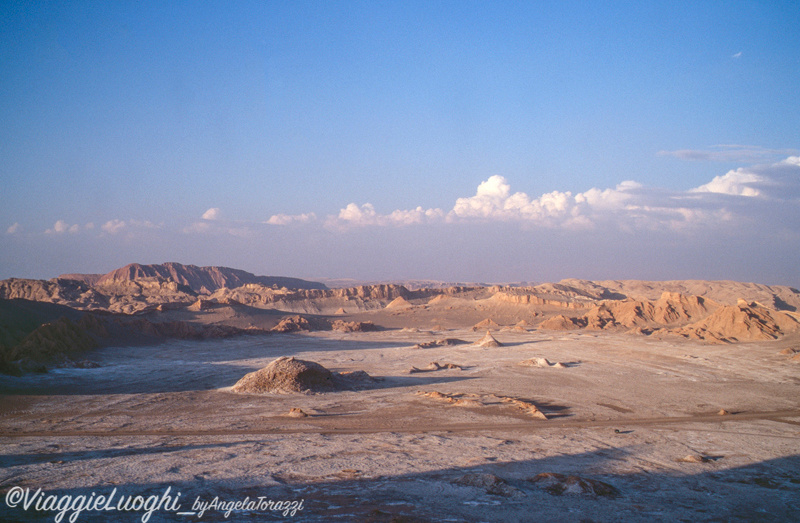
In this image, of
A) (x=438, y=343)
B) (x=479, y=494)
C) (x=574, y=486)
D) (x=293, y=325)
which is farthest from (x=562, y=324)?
(x=479, y=494)

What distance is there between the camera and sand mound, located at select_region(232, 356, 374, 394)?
47.1 feet

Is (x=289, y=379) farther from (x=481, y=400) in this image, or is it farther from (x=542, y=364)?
(x=542, y=364)

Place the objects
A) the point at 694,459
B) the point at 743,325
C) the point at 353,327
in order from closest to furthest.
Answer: the point at 694,459, the point at 743,325, the point at 353,327

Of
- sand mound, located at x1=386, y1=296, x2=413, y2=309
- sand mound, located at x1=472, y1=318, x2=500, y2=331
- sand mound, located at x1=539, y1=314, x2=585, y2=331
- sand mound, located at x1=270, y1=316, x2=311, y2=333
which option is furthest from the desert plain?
sand mound, located at x1=386, y1=296, x2=413, y2=309

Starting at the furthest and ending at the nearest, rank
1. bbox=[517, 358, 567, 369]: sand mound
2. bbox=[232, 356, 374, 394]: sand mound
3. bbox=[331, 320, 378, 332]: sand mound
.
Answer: bbox=[331, 320, 378, 332]: sand mound
bbox=[517, 358, 567, 369]: sand mound
bbox=[232, 356, 374, 394]: sand mound

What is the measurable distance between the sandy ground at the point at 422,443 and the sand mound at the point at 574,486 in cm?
8

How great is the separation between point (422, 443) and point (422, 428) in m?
1.42

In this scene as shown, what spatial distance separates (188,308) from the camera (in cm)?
4556

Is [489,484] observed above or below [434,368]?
above

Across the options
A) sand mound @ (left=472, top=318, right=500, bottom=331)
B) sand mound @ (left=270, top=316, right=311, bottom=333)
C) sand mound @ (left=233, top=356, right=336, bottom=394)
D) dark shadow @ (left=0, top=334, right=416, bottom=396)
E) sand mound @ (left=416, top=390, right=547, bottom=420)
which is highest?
sand mound @ (left=233, top=356, right=336, bottom=394)

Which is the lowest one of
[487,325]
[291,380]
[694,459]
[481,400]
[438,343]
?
[487,325]

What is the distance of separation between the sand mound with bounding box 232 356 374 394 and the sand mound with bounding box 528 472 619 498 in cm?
897

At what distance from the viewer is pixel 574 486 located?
6.40 meters

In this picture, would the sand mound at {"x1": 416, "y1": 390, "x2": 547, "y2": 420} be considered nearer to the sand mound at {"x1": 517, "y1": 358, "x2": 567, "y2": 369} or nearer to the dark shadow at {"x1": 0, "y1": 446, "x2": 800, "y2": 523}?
the dark shadow at {"x1": 0, "y1": 446, "x2": 800, "y2": 523}
